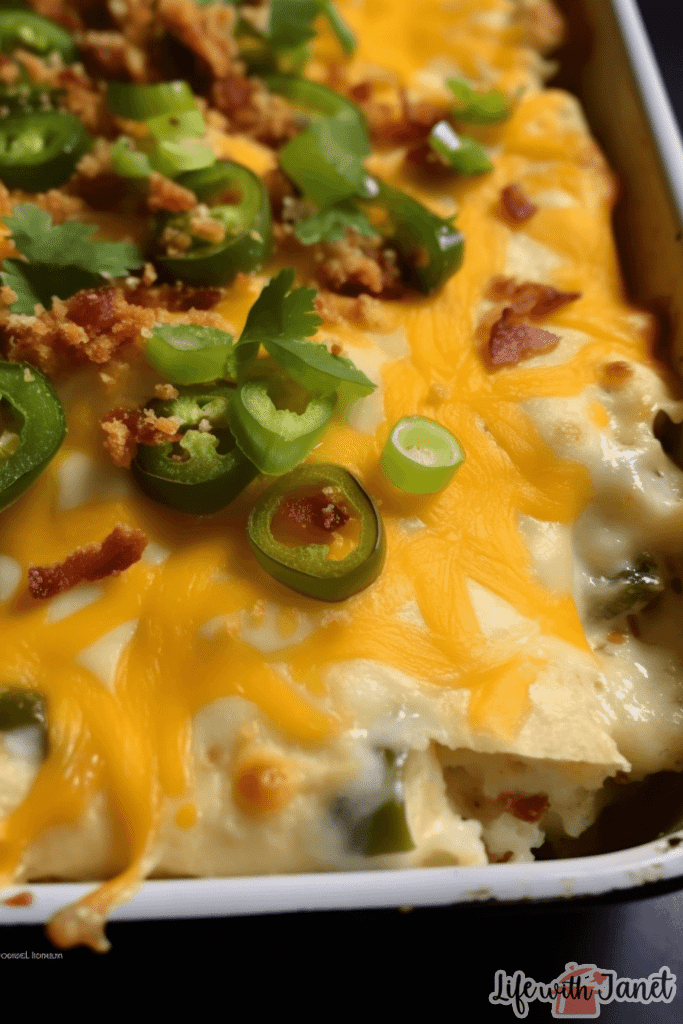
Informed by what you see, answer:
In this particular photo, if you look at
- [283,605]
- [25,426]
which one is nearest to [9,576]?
[25,426]

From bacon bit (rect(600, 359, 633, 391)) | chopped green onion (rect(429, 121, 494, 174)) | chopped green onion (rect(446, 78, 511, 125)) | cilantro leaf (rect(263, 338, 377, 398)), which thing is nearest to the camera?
cilantro leaf (rect(263, 338, 377, 398))

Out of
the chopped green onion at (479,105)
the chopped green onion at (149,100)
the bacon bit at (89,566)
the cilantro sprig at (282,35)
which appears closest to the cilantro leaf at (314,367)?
the bacon bit at (89,566)

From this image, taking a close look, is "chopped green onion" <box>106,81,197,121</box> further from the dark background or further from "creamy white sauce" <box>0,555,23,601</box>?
the dark background

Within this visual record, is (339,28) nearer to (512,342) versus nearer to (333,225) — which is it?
(333,225)

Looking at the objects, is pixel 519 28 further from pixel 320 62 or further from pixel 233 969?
pixel 233 969

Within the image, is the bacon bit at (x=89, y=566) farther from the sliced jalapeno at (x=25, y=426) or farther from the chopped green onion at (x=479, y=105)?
the chopped green onion at (x=479, y=105)

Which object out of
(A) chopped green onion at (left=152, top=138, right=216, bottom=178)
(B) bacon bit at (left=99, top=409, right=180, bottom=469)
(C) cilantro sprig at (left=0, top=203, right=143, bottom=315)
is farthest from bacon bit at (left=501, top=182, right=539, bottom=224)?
(B) bacon bit at (left=99, top=409, right=180, bottom=469)
